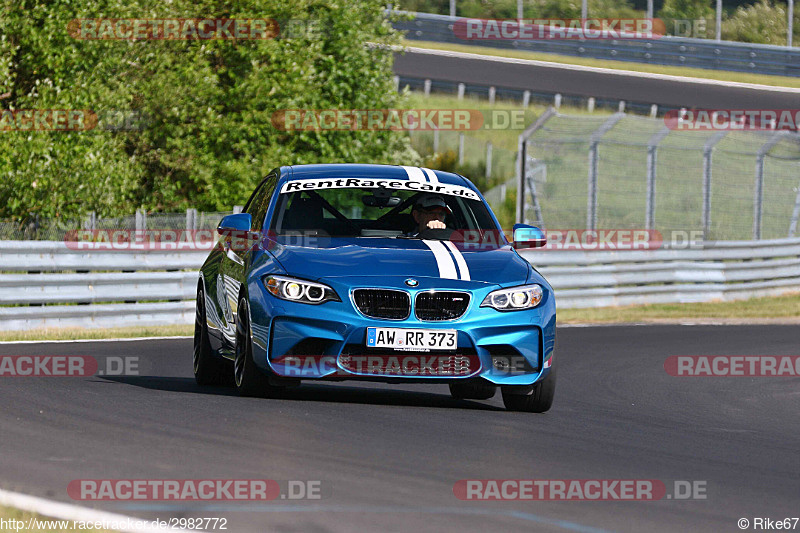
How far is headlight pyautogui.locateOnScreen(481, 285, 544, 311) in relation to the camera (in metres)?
9.00

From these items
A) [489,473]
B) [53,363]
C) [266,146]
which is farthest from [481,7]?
[489,473]

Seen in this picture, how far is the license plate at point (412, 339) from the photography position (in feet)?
28.8

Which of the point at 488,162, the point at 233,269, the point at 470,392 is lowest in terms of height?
the point at 488,162

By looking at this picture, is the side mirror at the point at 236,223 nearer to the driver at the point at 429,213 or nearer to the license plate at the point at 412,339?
the driver at the point at 429,213

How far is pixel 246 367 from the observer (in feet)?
30.3

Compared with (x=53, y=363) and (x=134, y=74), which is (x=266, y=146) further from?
(x=53, y=363)

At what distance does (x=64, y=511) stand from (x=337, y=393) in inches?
193

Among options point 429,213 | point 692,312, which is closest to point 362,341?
point 429,213

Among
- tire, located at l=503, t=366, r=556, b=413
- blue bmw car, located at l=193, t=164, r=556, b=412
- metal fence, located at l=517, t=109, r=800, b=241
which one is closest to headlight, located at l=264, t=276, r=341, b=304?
blue bmw car, located at l=193, t=164, r=556, b=412

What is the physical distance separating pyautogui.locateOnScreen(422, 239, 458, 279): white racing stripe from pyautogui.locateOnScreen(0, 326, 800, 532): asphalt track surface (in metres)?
0.89

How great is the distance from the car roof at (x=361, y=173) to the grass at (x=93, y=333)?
17.8 ft

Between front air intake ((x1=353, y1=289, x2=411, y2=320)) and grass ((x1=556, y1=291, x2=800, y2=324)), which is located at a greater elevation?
front air intake ((x1=353, y1=289, x2=411, y2=320))

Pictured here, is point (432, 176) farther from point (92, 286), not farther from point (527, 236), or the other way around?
point (92, 286)

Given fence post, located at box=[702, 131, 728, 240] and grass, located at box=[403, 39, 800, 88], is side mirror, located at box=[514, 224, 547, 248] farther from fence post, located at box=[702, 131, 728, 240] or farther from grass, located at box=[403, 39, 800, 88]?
grass, located at box=[403, 39, 800, 88]
